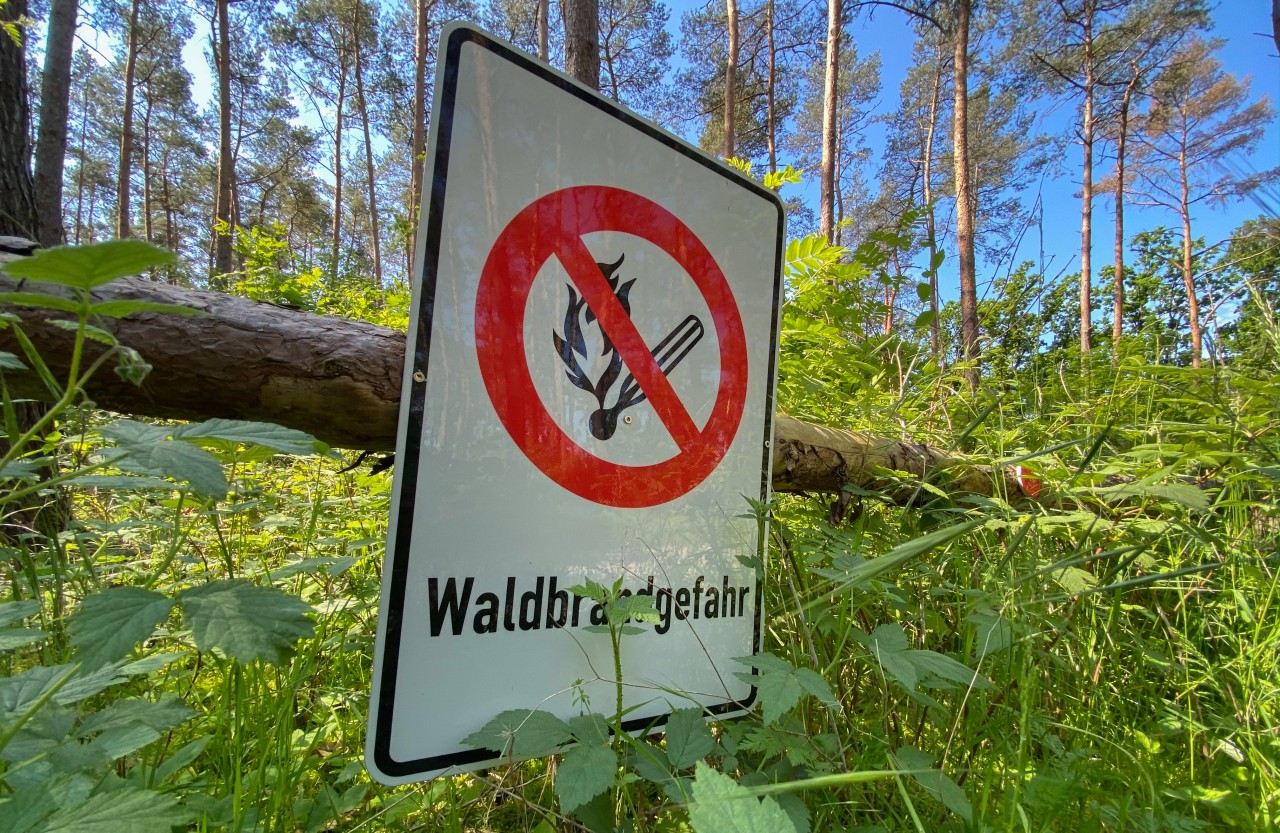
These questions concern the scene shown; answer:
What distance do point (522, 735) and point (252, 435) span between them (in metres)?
0.52

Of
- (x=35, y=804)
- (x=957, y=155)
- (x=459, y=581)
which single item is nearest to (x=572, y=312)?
(x=459, y=581)

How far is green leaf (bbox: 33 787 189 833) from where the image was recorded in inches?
19.4

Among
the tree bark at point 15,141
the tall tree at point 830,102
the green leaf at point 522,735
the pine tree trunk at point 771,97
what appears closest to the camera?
the green leaf at point 522,735

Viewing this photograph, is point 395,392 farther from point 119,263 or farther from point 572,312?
point 119,263

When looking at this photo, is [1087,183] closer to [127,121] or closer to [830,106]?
[830,106]

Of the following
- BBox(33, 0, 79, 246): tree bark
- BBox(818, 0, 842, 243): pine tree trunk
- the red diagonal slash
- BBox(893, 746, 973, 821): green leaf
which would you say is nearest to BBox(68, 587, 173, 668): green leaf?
the red diagonal slash

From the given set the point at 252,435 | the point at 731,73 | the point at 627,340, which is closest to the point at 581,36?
the point at 627,340

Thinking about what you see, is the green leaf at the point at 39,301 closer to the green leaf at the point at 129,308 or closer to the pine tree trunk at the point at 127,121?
the green leaf at the point at 129,308

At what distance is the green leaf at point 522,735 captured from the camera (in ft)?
2.46

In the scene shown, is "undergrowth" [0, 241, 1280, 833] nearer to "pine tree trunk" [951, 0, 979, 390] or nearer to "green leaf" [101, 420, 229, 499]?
"green leaf" [101, 420, 229, 499]

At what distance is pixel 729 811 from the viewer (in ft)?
1.49

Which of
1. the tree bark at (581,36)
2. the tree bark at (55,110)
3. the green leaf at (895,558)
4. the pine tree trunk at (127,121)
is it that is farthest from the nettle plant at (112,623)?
the pine tree trunk at (127,121)

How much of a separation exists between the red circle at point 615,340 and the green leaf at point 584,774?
1.26 ft

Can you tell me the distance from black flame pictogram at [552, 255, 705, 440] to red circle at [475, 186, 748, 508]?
0.14ft
